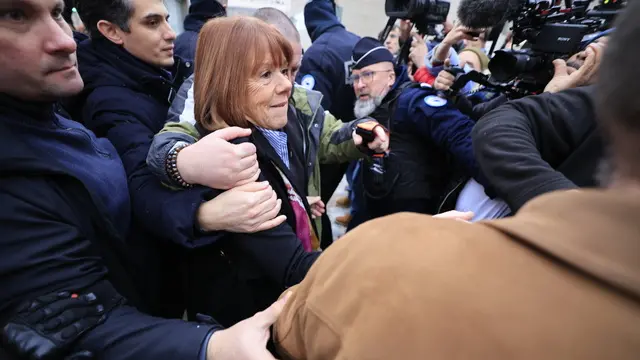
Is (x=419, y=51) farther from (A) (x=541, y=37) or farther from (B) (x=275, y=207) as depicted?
(B) (x=275, y=207)

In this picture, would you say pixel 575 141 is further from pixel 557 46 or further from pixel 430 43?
pixel 430 43

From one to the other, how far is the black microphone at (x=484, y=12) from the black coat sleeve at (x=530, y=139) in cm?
66

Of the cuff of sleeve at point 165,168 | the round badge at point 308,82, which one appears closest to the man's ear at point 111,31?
the cuff of sleeve at point 165,168

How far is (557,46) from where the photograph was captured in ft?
4.61

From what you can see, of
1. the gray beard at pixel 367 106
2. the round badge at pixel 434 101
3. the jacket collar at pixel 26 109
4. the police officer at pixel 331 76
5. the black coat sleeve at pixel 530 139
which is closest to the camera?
the jacket collar at pixel 26 109

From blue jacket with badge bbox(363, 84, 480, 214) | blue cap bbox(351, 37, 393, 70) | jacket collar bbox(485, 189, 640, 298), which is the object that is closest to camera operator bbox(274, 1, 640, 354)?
jacket collar bbox(485, 189, 640, 298)

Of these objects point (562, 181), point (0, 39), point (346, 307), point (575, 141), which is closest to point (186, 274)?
point (0, 39)

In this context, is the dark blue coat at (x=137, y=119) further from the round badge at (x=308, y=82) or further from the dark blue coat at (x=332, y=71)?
the dark blue coat at (x=332, y=71)

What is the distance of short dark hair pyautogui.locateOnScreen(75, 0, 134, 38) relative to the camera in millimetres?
1526

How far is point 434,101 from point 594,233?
162 cm

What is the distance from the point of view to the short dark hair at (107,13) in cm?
153

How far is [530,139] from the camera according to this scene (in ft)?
3.45

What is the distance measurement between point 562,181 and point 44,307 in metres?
1.24

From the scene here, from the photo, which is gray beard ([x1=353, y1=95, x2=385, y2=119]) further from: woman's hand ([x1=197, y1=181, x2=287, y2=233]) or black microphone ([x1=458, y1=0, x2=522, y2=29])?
woman's hand ([x1=197, y1=181, x2=287, y2=233])
